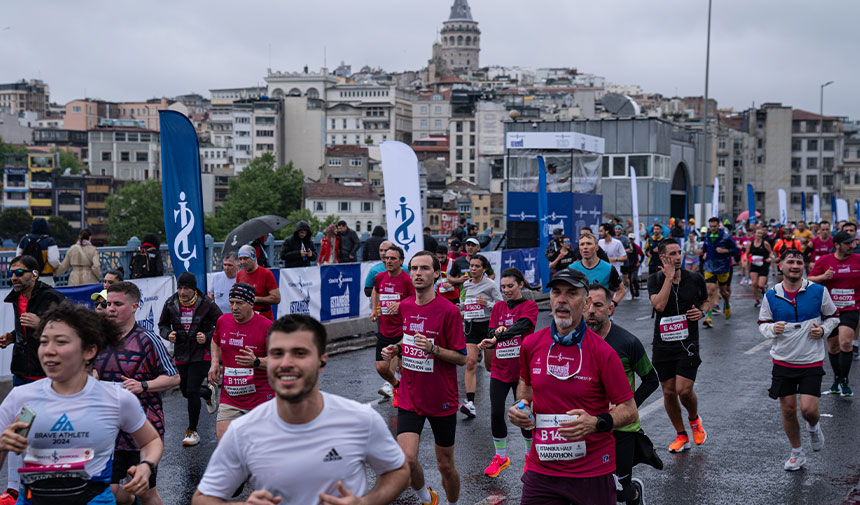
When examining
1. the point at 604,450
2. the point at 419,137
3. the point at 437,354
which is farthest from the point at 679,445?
the point at 419,137

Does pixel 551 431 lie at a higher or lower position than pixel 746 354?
higher

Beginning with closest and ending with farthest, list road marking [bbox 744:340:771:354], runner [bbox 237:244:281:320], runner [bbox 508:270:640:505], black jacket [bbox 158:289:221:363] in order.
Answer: runner [bbox 508:270:640:505], black jacket [bbox 158:289:221:363], runner [bbox 237:244:281:320], road marking [bbox 744:340:771:354]

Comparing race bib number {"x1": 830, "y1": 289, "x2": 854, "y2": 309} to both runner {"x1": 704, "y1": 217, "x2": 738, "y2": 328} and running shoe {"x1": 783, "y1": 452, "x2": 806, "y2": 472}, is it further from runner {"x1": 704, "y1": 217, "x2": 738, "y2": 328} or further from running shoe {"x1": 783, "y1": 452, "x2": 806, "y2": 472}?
runner {"x1": 704, "y1": 217, "x2": 738, "y2": 328}

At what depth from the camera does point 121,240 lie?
129 metres

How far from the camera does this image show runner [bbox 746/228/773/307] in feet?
71.0

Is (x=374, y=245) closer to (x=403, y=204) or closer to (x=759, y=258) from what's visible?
(x=403, y=204)

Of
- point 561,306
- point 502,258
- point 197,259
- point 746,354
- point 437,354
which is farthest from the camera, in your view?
point 502,258

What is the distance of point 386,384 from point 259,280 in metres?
2.32

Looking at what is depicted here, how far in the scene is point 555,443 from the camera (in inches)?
212

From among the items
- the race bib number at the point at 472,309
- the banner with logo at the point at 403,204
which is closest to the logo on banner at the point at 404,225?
the banner with logo at the point at 403,204

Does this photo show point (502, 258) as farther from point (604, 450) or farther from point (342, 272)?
point (604, 450)

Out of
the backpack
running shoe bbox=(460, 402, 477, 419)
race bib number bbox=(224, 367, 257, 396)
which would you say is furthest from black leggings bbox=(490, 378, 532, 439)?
the backpack

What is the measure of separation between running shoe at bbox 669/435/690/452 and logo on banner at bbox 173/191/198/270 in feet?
21.0

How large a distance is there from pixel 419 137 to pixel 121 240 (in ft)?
230
